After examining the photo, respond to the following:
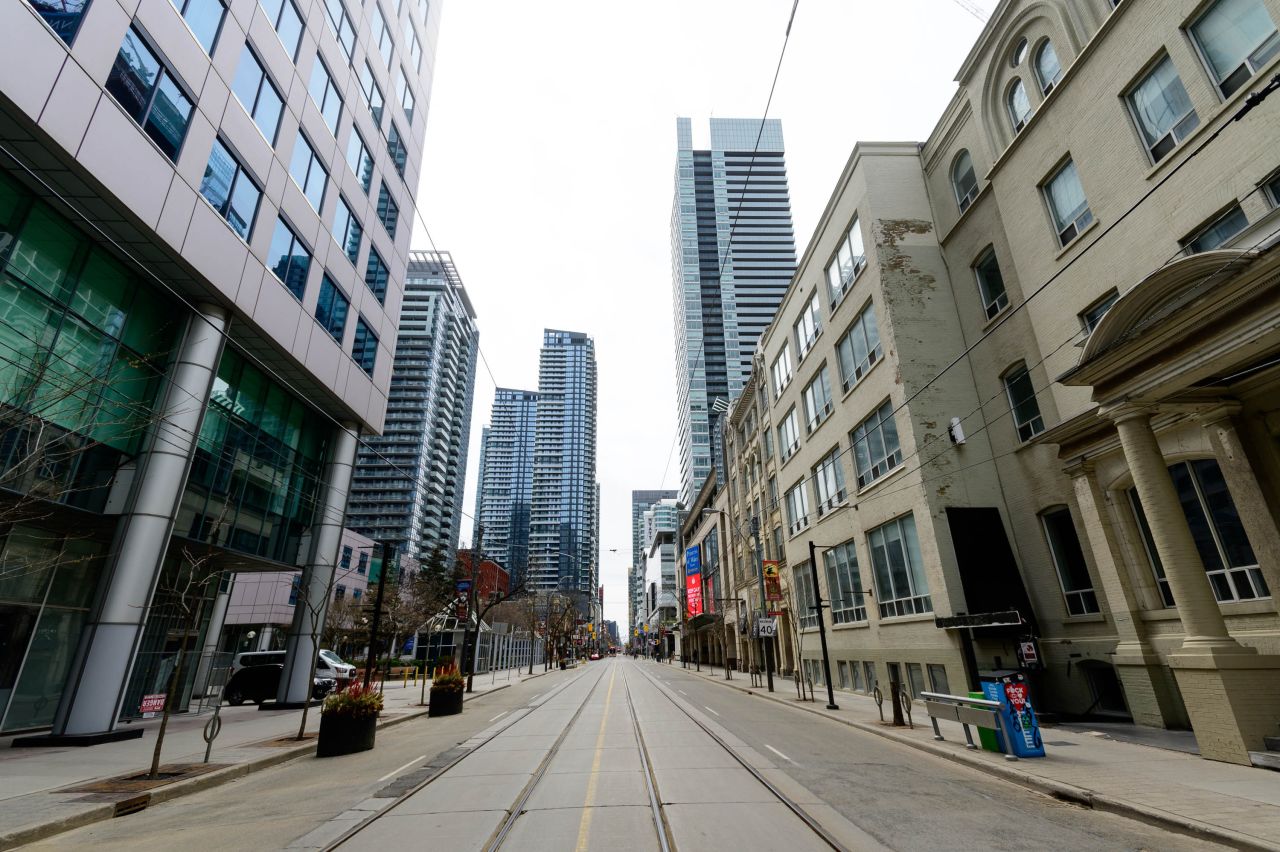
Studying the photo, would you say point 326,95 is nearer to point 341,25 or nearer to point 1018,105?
point 341,25

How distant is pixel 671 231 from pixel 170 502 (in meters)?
142

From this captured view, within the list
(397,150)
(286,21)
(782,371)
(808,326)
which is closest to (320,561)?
(286,21)

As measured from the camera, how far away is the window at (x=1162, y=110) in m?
13.5

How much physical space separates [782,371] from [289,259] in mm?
28013

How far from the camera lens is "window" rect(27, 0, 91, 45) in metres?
12.1

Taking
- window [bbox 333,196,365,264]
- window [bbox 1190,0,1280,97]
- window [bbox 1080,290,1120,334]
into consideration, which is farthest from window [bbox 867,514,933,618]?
window [bbox 333,196,365,264]

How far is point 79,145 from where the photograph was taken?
41.3ft

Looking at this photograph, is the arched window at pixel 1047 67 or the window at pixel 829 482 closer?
the arched window at pixel 1047 67

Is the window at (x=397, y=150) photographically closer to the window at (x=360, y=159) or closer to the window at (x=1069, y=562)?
the window at (x=360, y=159)

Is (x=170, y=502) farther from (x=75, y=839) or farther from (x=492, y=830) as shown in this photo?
(x=492, y=830)

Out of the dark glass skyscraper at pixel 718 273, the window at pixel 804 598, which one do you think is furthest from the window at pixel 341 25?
the dark glass skyscraper at pixel 718 273

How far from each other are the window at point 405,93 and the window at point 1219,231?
3598 cm

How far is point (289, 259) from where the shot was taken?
70.8 ft

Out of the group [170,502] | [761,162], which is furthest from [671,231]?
[170,502]
